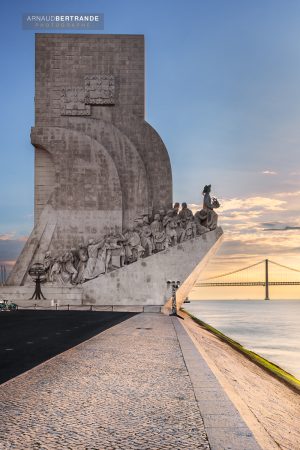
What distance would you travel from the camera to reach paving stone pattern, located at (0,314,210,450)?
2.74 metres

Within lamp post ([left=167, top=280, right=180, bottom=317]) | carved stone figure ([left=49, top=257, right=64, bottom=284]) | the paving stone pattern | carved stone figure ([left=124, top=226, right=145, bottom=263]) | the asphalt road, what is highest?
carved stone figure ([left=124, top=226, right=145, bottom=263])

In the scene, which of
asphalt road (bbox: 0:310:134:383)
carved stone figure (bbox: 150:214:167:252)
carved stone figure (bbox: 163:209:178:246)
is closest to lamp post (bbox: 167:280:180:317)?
carved stone figure (bbox: 150:214:167:252)

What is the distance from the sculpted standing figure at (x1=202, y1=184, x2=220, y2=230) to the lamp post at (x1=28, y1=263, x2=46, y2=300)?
4960 mm

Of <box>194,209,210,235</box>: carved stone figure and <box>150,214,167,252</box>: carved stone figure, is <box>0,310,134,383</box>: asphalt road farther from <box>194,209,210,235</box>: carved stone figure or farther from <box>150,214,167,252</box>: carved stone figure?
<box>194,209,210,235</box>: carved stone figure

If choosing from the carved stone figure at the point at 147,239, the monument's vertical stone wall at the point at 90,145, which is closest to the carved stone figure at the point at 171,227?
the carved stone figure at the point at 147,239

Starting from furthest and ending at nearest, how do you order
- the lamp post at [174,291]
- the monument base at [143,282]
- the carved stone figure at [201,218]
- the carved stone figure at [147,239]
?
the carved stone figure at [201,218] < the carved stone figure at [147,239] < the monument base at [143,282] < the lamp post at [174,291]

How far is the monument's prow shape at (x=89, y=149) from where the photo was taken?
19312 mm

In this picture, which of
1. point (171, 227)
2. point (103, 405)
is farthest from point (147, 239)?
point (103, 405)

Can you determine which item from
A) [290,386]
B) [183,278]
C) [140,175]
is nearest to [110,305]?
[183,278]

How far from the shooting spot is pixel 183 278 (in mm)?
17156

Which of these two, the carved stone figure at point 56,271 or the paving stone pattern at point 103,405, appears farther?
the carved stone figure at point 56,271

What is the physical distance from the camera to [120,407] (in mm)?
3420

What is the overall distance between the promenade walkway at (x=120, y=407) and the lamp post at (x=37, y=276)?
40.6ft

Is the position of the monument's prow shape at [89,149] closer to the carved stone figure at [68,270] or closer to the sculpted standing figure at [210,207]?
the carved stone figure at [68,270]
